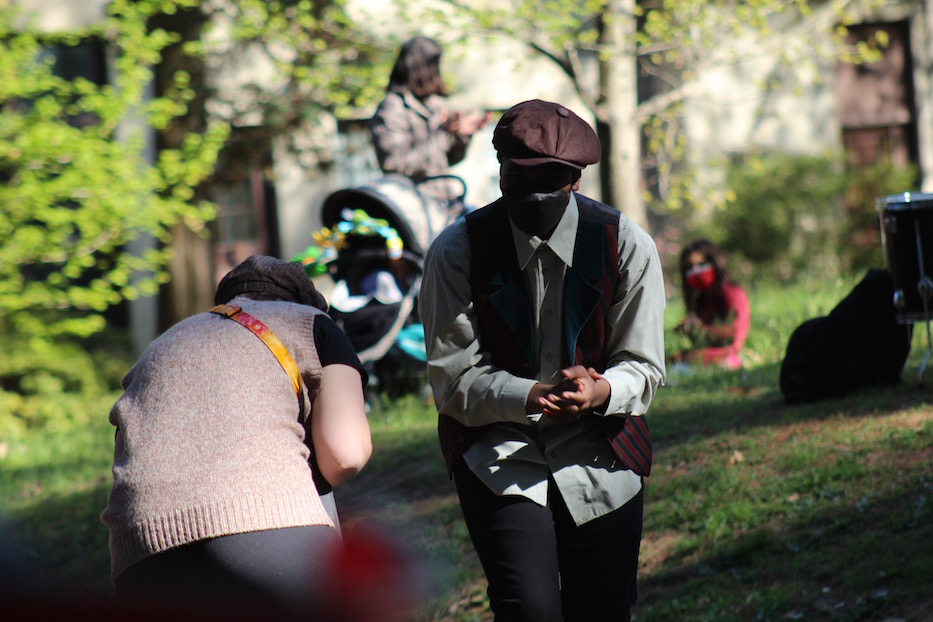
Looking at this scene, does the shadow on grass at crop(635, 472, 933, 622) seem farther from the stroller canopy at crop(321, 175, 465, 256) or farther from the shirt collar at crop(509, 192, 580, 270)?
the stroller canopy at crop(321, 175, 465, 256)

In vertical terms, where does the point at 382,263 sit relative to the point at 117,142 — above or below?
below

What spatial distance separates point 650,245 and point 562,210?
30 cm

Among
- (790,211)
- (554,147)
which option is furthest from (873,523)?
(790,211)

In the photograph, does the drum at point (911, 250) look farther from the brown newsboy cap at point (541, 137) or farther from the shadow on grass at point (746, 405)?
the brown newsboy cap at point (541, 137)

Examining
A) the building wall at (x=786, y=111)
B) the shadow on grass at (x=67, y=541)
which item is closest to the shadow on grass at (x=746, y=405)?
the shadow on grass at (x=67, y=541)

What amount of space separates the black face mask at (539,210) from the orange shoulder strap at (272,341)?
0.75m

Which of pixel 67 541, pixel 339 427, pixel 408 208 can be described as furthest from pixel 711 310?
pixel 339 427

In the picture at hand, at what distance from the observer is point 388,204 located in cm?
859

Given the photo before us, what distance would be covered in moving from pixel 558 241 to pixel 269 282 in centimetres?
92

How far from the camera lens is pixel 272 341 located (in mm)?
3387

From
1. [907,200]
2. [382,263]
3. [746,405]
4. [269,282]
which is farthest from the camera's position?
[382,263]

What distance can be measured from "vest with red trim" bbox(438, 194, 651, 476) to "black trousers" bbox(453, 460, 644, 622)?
0.52 ft

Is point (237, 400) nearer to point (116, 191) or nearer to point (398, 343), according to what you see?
point (398, 343)

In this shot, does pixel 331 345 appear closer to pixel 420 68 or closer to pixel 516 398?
pixel 516 398
